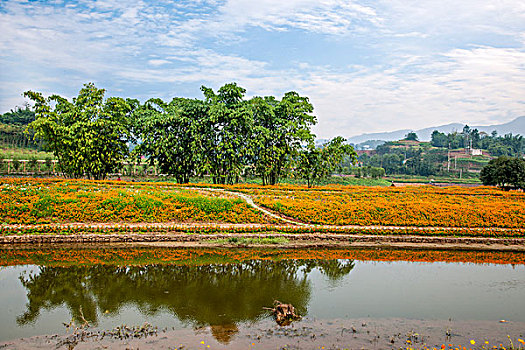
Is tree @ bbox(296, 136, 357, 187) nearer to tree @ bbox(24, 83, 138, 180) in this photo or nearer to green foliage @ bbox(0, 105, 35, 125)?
tree @ bbox(24, 83, 138, 180)

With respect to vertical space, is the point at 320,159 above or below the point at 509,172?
above

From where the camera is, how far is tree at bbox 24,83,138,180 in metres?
30.1

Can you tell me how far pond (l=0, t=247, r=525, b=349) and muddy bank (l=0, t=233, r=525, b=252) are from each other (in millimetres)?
824

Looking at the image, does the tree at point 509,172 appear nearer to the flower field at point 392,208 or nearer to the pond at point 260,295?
the flower field at point 392,208

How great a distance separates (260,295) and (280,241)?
6322 mm

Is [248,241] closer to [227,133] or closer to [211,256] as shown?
[211,256]

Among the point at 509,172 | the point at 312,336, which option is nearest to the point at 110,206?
the point at 312,336

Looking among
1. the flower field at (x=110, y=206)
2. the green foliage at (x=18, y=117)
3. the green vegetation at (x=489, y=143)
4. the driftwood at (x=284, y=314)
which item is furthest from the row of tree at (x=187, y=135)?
the green vegetation at (x=489, y=143)

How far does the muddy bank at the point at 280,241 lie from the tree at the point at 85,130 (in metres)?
14.8

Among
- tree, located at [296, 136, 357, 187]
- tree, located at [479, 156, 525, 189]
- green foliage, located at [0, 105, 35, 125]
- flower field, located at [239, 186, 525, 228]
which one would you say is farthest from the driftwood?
green foliage, located at [0, 105, 35, 125]

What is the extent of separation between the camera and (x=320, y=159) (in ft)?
111

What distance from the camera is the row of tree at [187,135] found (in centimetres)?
3070

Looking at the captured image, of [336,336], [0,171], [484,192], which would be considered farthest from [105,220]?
[0,171]

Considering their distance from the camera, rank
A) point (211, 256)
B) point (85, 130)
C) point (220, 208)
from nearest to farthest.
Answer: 1. point (211, 256)
2. point (220, 208)
3. point (85, 130)
